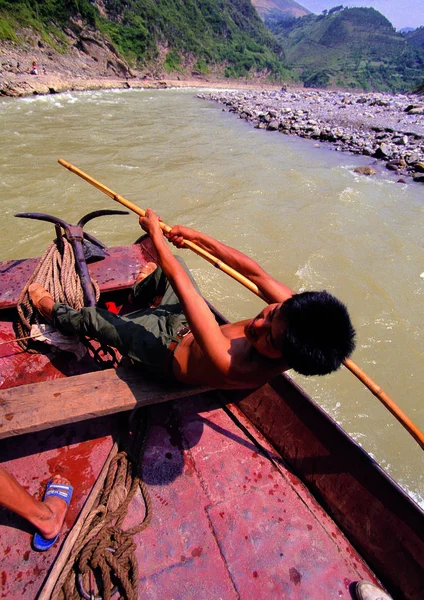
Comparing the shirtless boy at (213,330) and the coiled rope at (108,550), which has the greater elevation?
the shirtless boy at (213,330)

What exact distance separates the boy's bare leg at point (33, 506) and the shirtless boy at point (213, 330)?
2.85 feet

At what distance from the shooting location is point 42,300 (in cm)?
261

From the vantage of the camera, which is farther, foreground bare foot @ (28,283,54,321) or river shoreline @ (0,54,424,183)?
river shoreline @ (0,54,424,183)

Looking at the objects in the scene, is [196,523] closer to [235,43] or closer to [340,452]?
[340,452]

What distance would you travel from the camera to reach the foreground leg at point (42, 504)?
144 cm

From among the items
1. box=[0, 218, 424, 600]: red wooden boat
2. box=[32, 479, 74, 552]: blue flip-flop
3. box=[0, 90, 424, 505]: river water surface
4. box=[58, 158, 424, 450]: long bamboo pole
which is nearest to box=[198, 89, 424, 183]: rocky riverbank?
box=[0, 90, 424, 505]: river water surface

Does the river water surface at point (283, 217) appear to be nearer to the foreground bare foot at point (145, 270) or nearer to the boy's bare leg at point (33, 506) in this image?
the foreground bare foot at point (145, 270)

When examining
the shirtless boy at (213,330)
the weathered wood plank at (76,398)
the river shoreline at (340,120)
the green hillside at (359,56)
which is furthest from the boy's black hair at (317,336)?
the green hillside at (359,56)

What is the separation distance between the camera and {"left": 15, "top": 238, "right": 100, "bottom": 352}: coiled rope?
2.59 metres

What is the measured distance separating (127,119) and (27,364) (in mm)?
18351

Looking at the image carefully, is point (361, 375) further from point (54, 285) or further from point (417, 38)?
point (417, 38)

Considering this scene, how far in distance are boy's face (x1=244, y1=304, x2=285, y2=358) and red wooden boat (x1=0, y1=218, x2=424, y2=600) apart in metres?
0.70

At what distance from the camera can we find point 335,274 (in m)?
5.73

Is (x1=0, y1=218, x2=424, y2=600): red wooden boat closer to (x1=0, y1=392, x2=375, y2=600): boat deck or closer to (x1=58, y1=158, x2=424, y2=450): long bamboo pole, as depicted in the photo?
(x1=0, y1=392, x2=375, y2=600): boat deck
